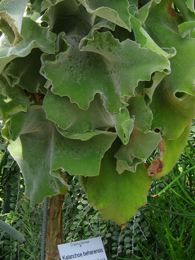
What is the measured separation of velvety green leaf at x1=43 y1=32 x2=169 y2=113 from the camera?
45 cm

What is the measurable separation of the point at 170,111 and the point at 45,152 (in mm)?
134

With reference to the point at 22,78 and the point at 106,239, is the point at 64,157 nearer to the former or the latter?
the point at 22,78

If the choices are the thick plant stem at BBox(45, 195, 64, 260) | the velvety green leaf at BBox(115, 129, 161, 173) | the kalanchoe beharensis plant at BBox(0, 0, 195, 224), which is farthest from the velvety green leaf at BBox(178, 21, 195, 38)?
the thick plant stem at BBox(45, 195, 64, 260)

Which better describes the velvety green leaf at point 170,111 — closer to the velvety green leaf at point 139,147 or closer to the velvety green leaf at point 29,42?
the velvety green leaf at point 139,147

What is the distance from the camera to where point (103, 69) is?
476mm

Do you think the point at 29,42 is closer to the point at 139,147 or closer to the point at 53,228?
Result: the point at 139,147

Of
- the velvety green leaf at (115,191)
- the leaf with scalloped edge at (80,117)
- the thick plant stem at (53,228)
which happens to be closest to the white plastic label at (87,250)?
the thick plant stem at (53,228)

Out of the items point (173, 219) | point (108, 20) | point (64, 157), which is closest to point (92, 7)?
point (108, 20)

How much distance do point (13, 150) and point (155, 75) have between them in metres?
0.18

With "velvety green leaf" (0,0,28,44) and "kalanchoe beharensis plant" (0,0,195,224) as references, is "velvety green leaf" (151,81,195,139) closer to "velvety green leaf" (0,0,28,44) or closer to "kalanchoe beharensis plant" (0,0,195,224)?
"kalanchoe beharensis plant" (0,0,195,224)

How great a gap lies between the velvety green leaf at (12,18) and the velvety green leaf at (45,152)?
0.11 m

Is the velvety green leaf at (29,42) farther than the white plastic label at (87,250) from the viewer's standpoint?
No

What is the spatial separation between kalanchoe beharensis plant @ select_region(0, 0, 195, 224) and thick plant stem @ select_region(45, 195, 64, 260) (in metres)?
0.09

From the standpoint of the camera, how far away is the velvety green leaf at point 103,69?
45cm
